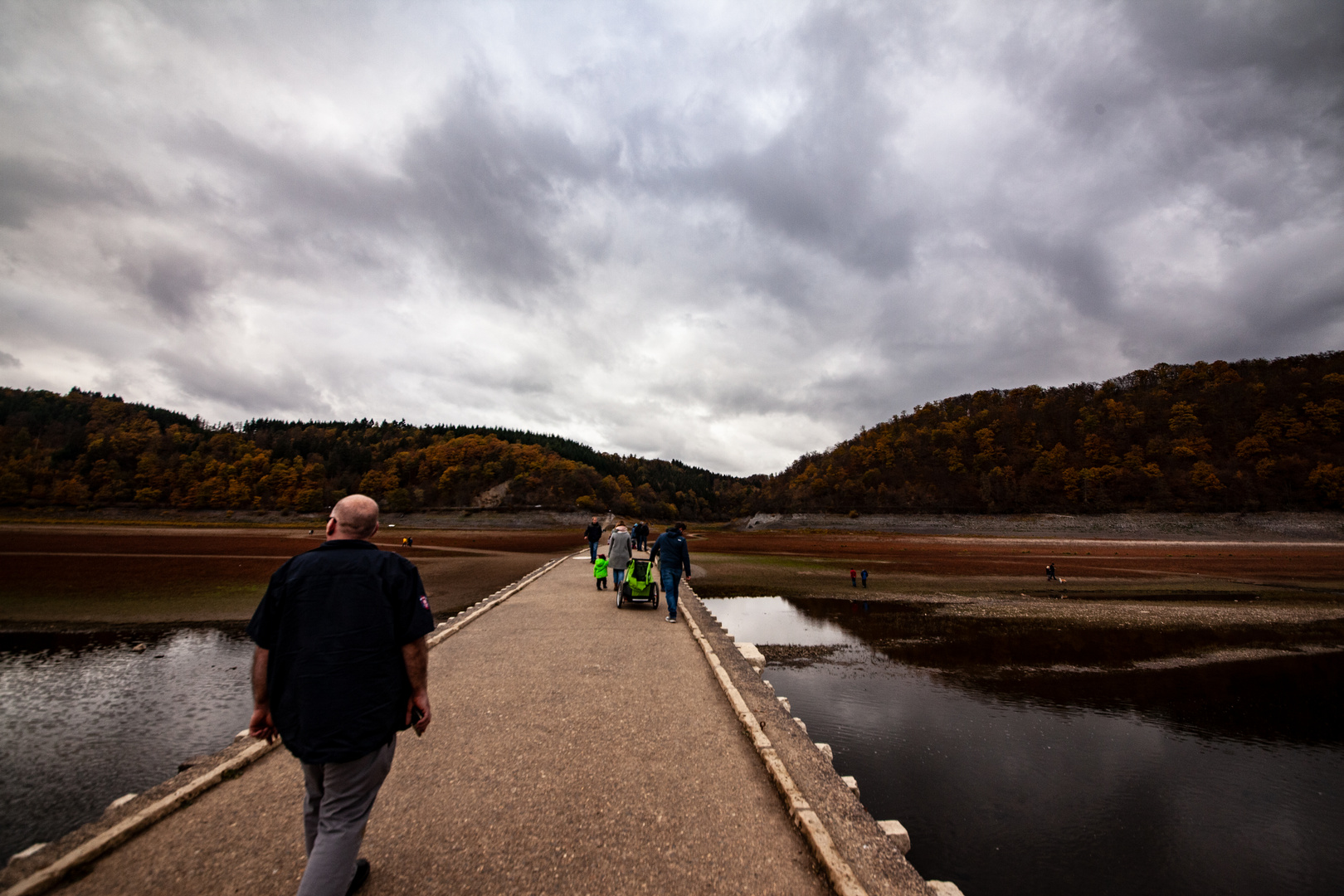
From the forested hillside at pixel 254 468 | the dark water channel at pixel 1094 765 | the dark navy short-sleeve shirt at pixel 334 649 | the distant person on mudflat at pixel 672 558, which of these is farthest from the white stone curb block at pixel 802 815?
the forested hillside at pixel 254 468

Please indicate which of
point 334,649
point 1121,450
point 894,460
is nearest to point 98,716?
point 334,649

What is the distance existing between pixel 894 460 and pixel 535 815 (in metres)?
127

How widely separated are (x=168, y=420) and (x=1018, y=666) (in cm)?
17068

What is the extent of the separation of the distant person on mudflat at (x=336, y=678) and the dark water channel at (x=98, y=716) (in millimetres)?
5360

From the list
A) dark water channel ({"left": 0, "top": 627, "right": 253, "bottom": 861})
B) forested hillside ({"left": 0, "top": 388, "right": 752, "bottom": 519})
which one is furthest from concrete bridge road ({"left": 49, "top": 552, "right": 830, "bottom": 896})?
forested hillside ({"left": 0, "top": 388, "right": 752, "bottom": 519})

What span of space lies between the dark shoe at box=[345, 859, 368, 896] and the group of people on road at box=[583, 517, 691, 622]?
265 inches

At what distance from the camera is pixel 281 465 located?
358 ft

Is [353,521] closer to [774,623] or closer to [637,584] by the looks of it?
[637,584]

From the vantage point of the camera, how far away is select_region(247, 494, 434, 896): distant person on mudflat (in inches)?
100

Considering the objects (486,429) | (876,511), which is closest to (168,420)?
(486,429)

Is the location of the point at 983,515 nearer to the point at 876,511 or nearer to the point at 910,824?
the point at 876,511

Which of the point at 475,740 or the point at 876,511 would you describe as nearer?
the point at 475,740

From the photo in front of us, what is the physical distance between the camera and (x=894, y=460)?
120 m

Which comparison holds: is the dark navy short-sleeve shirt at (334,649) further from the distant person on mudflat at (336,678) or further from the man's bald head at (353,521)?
the man's bald head at (353,521)
